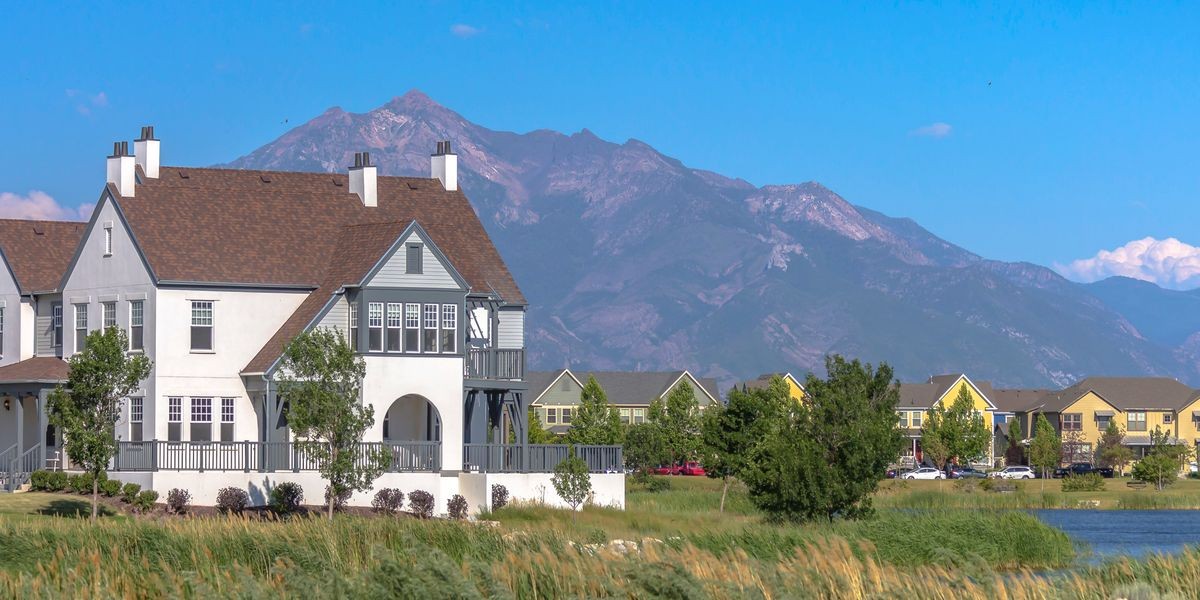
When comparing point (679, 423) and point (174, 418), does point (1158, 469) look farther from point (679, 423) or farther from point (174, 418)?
point (174, 418)

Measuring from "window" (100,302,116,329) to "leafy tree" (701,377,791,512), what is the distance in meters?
24.0

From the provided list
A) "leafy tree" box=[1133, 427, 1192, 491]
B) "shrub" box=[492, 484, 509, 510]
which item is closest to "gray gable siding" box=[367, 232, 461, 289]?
"shrub" box=[492, 484, 509, 510]

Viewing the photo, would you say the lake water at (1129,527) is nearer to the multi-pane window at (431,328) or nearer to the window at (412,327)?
the multi-pane window at (431,328)

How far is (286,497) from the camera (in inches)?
2205

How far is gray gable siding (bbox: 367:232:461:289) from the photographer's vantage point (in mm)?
58625

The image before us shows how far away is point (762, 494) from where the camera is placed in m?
53.1

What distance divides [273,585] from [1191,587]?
15.0 m

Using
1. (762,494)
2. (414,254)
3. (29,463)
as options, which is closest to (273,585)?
(762,494)

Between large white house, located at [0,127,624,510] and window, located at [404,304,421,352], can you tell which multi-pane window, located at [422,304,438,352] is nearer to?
large white house, located at [0,127,624,510]

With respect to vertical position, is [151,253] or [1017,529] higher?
[151,253]

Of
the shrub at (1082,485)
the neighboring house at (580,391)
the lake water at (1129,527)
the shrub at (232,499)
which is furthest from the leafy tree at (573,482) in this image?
the neighboring house at (580,391)

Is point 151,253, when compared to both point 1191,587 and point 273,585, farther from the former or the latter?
point 1191,587

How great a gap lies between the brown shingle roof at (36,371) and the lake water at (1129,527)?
3364 centimetres

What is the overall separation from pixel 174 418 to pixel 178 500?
4367mm
